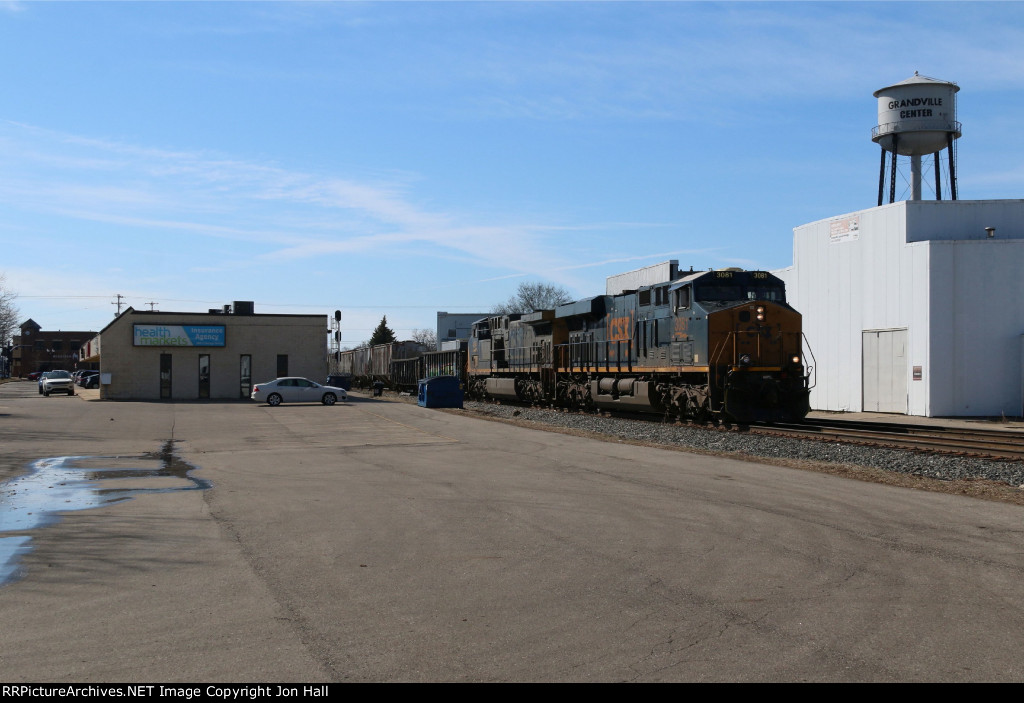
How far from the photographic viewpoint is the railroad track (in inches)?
625

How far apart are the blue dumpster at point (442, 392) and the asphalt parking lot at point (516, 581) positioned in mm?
21819

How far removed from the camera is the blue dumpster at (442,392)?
3509 centimetres

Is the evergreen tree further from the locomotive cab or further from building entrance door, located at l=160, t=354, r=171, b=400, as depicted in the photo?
the locomotive cab

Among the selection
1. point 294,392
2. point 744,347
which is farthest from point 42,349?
point 744,347

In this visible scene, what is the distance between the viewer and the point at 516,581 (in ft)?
21.7

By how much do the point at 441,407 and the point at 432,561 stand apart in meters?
28.0

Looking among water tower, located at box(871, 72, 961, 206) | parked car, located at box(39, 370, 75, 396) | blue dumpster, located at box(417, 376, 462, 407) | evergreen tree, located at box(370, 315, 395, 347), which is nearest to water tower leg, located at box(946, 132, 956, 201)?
water tower, located at box(871, 72, 961, 206)

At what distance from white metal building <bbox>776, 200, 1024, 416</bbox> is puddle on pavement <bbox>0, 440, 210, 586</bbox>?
78.1 feet

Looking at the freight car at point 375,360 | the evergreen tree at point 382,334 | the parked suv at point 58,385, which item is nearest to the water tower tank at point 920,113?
the freight car at point 375,360

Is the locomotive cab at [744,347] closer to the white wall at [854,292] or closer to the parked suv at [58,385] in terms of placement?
the white wall at [854,292]

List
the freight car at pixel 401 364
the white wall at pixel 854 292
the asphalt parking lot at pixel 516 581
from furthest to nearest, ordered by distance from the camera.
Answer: the freight car at pixel 401 364, the white wall at pixel 854 292, the asphalt parking lot at pixel 516 581

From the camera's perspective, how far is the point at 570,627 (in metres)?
5.46
